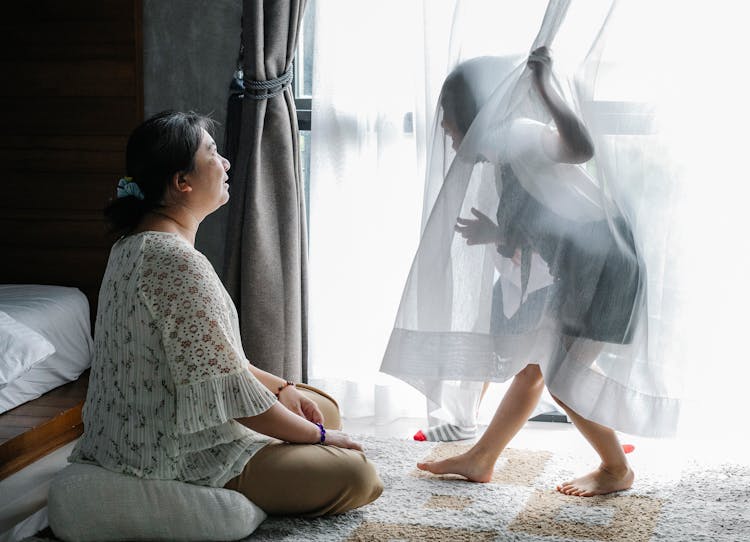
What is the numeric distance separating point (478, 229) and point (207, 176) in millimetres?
703

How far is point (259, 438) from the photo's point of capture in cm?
219

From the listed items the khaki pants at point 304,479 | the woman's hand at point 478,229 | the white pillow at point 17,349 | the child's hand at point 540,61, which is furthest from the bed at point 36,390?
the child's hand at point 540,61

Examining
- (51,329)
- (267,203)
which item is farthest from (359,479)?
(51,329)

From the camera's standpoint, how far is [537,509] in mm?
2256

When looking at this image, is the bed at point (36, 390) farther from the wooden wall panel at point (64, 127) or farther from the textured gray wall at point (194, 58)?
the textured gray wall at point (194, 58)

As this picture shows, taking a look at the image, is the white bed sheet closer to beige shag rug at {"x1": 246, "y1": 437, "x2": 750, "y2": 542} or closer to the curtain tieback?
the curtain tieback

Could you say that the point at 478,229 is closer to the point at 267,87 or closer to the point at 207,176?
the point at 207,176

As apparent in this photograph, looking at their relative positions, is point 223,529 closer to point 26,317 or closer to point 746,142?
point 26,317

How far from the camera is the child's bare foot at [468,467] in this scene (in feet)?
8.04

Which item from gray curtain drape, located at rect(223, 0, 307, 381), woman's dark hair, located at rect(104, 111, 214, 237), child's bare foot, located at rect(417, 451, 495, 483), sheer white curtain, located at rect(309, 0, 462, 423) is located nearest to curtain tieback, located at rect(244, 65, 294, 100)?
gray curtain drape, located at rect(223, 0, 307, 381)

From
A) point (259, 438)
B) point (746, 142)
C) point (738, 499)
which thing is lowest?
point (738, 499)

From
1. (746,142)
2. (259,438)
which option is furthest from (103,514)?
(746,142)

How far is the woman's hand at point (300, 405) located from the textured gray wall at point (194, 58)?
109cm

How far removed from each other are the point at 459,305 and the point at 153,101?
1.51 metres
